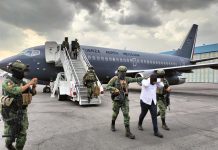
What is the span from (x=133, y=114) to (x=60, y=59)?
791 cm

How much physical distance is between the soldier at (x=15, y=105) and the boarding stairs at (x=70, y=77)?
295 inches

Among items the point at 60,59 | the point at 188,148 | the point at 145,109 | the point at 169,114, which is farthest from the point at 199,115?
the point at 60,59

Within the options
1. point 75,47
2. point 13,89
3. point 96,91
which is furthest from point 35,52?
point 13,89

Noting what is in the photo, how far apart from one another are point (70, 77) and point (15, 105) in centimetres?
952

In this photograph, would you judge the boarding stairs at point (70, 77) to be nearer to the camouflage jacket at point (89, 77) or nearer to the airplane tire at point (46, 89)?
the camouflage jacket at point (89, 77)

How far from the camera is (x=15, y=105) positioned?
447cm

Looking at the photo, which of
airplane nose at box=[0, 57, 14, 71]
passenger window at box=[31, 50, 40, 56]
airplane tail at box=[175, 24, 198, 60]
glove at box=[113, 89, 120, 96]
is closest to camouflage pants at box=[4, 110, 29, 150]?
glove at box=[113, 89, 120, 96]

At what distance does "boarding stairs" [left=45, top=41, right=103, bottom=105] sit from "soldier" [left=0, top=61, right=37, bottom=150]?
7.50 m

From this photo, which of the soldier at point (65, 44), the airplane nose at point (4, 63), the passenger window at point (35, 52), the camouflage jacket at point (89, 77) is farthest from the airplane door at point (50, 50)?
the camouflage jacket at point (89, 77)

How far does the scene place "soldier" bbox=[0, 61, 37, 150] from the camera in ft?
14.3

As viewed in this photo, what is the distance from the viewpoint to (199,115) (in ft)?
32.5

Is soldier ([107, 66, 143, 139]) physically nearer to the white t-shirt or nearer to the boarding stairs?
the white t-shirt

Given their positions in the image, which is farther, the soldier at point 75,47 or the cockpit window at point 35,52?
the cockpit window at point 35,52

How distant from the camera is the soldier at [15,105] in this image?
437 cm
